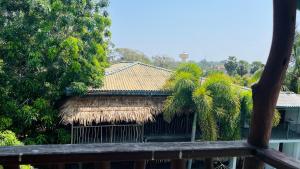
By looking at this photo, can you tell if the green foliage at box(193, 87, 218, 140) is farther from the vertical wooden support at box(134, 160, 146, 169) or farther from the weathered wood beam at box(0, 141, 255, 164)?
the vertical wooden support at box(134, 160, 146, 169)

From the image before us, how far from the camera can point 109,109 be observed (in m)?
9.99

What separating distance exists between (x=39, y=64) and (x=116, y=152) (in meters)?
8.46

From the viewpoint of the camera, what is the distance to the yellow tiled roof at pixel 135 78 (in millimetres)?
11100

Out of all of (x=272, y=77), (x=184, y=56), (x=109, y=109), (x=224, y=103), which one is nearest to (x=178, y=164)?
(x=272, y=77)

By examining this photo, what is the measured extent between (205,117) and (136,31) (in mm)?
62442

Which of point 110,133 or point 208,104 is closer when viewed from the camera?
→ point 208,104

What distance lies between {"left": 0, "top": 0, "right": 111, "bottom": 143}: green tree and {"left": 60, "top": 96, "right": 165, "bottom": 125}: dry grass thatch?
537 mm

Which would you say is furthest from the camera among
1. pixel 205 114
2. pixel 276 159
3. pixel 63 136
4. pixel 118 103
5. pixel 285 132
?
pixel 285 132

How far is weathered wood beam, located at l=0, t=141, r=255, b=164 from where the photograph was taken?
4.29 ft

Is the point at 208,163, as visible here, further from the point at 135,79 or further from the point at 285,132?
the point at 285,132

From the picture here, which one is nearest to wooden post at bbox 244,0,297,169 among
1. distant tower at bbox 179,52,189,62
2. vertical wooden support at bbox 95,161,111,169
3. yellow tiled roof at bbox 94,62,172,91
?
vertical wooden support at bbox 95,161,111,169

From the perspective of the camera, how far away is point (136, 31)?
70.8 meters

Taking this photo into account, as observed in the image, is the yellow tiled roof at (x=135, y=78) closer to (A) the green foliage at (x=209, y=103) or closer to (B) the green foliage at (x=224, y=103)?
(A) the green foliage at (x=209, y=103)

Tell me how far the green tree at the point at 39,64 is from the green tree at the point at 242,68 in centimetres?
1749
